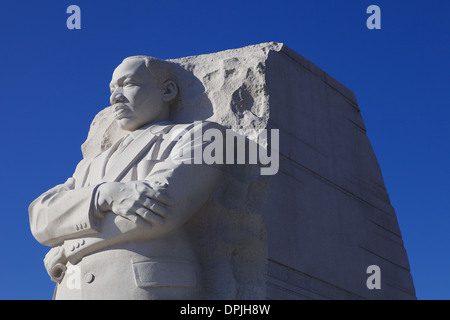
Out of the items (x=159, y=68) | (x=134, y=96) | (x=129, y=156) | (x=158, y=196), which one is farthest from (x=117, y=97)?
(x=158, y=196)

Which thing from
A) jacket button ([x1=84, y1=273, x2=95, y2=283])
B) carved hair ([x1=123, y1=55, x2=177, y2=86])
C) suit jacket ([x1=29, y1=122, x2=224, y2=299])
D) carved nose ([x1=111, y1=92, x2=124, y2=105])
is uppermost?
carved hair ([x1=123, y1=55, x2=177, y2=86])

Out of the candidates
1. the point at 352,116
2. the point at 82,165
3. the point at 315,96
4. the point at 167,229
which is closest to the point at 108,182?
the point at 167,229

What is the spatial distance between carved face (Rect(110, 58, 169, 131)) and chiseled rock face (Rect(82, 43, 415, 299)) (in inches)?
9.9

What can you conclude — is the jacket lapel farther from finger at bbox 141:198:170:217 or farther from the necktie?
finger at bbox 141:198:170:217

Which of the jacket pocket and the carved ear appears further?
the carved ear

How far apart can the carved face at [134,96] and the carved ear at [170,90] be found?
9cm

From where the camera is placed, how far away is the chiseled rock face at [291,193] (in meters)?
4.39

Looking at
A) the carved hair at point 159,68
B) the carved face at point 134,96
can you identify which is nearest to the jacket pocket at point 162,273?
the carved face at point 134,96

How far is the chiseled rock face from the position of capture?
14.4ft

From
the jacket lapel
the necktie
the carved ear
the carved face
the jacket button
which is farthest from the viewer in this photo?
the carved ear

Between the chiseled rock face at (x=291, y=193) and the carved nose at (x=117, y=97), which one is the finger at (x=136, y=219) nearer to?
the chiseled rock face at (x=291, y=193)

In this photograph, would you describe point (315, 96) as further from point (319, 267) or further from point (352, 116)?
point (319, 267)

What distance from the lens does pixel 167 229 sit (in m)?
4.17

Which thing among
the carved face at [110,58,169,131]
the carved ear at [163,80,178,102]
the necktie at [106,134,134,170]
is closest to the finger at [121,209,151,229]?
the necktie at [106,134,134,170]
